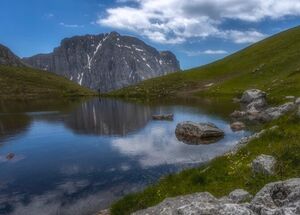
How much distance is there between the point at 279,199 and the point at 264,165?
27.6 ft

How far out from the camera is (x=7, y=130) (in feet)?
276

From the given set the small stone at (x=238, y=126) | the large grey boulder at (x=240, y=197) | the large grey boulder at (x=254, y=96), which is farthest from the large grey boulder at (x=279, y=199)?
the large grey boulder at (x=254, y=96)

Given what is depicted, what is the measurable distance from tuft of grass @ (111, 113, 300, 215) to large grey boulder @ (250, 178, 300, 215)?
502 cm

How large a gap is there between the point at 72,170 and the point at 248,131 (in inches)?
1285

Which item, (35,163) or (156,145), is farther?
(156,145)

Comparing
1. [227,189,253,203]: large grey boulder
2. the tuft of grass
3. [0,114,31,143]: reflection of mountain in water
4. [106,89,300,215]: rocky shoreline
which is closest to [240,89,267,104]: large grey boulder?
[0,114,31,143]: reflection of mountain in water

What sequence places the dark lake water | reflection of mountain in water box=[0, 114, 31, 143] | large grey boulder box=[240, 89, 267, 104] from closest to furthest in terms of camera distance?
the dark lake water < reflection of mountain in water box=[0, 114, 31, 143] < large grey boulder box=[240, 89, 267, 104]

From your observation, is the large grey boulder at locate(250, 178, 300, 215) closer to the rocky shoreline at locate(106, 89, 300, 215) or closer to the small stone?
the rocky shoreline at locate(106, 89, 300, 215)

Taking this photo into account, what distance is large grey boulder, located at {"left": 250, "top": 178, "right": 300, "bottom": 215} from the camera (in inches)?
492

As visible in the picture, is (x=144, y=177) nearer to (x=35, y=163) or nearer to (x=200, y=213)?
(x=35, y=163)

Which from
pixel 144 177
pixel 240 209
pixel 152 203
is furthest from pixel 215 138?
pixel 240 209

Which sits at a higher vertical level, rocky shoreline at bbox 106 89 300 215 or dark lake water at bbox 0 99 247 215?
rocky shoreline at bbox 106 89 300 215

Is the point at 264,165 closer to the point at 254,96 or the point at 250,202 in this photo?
the point at 250,202

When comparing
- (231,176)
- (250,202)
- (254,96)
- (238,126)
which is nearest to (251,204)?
(250,202)
